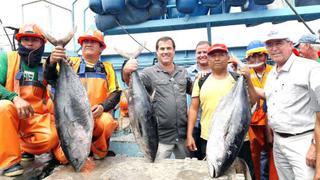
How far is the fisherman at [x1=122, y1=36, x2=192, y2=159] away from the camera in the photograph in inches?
120

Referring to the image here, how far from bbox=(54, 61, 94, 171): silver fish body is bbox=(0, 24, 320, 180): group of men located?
19 cm

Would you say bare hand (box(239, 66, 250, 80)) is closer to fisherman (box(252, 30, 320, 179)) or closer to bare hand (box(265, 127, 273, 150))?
fisherman (box(252, 30, 320, 179))

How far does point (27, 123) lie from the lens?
2.85 metres

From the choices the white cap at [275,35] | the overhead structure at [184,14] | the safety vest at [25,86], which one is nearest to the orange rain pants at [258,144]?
the white cap at [275,35]

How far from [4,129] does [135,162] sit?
1253 millimetres

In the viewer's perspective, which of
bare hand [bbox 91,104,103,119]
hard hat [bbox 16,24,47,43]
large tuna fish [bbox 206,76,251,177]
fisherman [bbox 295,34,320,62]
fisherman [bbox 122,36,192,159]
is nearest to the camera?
large tuna fish [bbox 206,76,251,177]

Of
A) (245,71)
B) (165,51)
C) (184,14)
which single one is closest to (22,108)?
(165,51)

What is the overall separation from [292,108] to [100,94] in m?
1.83

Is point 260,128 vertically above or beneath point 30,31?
beneath

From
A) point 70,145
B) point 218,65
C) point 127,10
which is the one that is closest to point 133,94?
point 70,145

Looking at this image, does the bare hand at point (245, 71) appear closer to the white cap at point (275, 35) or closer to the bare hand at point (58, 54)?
the white cap at point (275, 35)

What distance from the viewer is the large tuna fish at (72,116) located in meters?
2.50

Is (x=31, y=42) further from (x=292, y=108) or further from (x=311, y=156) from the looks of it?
(x=311, y=156)

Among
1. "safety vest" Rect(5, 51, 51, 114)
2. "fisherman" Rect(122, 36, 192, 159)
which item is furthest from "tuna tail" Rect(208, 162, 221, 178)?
"safety vest" Rect(5, 51, 51, 114)
